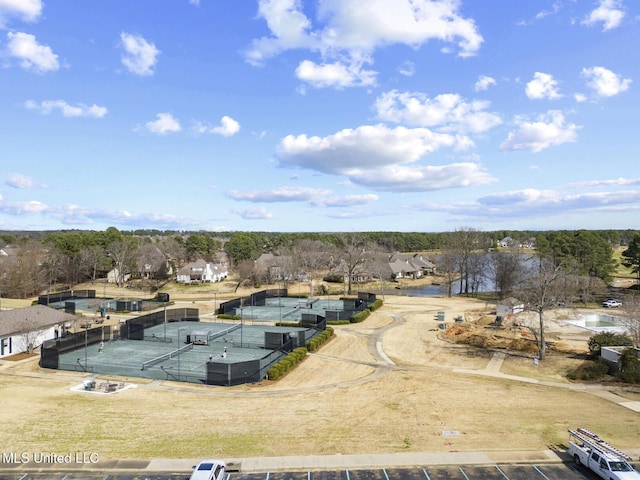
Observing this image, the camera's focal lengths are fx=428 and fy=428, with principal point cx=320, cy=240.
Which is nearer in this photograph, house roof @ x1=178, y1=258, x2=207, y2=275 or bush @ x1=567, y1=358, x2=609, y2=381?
bush @ x1=567, y1=358, x2=609, y2=381

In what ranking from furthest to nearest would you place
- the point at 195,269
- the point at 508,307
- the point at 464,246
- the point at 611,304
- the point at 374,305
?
the point at 195,269 < the point at 464,246 < the point at 611,304 < the point at 374,305 < the point at 508,307

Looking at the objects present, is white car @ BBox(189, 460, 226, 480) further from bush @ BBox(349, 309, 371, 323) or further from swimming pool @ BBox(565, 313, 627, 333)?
swimming pool @ BBox(565, 313, 627, 333)

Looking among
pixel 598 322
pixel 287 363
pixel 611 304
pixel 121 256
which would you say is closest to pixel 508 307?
pixel 598 322

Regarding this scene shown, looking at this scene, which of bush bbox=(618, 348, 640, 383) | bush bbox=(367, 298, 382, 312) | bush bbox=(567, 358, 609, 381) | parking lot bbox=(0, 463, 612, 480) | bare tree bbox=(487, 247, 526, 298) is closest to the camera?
parking lot bbox=(0, 463, 612, 480)

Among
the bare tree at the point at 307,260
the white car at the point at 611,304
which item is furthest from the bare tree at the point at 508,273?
the bare tree at the point at 307,260

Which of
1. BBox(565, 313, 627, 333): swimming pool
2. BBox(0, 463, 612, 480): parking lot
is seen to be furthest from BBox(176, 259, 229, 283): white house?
BBox(0, 463, 612, 480): parking lot

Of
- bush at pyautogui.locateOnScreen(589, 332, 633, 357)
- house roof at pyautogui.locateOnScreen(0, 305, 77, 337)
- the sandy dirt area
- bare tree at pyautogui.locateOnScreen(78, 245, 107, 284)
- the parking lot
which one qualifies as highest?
bare tree at pyautogui.locateOnScreen(78, 245, 107, 284)

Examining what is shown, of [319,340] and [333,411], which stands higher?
[319,340]

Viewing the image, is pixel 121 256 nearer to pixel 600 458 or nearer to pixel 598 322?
pixel 598 322
